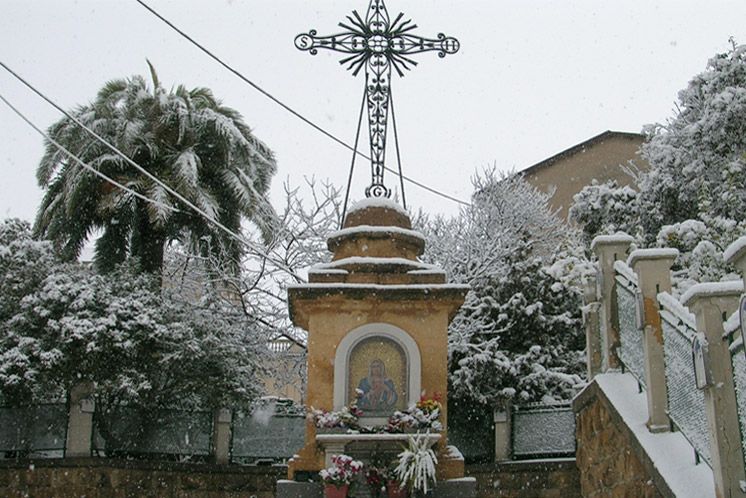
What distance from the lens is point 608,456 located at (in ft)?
22.4

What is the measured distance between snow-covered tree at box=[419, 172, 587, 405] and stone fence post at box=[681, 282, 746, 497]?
1017 centimetres

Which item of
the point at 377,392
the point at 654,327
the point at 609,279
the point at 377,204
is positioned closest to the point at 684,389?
the point at 654,327

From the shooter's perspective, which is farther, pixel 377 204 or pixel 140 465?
pixel 140 465

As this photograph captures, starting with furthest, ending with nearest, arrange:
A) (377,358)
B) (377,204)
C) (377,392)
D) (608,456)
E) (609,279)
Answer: (377,204)
(377,358)
(377,392)
(609,279)
(608,456)

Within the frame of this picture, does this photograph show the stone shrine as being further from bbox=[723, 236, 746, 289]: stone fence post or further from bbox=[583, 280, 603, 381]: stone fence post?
bbox=[723, 236, 746, 289]: stone fence post

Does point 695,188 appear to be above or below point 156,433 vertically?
above

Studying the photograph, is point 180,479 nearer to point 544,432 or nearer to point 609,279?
point 544,432

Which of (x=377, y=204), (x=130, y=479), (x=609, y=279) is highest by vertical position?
(x=377, y=204)

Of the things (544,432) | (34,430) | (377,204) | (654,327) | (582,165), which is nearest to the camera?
(654,327)

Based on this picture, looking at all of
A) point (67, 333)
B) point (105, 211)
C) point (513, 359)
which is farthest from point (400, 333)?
point (105, 211)

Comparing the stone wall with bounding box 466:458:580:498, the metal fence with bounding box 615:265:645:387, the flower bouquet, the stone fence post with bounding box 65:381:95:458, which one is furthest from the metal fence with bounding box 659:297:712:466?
the stone fence post with bounding box 65:381:95:458

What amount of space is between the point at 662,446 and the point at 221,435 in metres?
10.5

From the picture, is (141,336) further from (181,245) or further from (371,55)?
(371,55)

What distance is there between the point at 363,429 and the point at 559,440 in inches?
308
